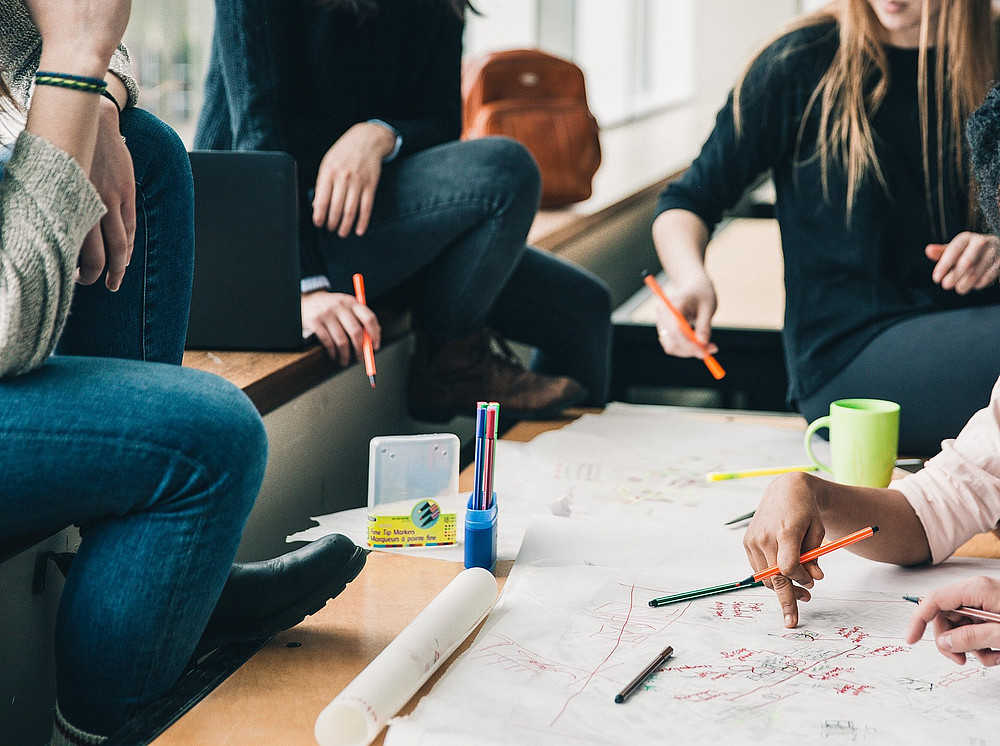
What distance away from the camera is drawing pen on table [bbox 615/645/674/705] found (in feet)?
2.36

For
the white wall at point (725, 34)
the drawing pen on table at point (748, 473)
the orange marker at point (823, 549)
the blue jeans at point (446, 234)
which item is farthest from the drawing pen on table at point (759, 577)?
the white wall at point (725, 34)

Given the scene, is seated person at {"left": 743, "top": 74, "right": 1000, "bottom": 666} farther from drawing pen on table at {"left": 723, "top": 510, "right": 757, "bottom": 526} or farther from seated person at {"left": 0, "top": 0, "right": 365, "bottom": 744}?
seated person at {"left": 0, "top": 0, "right": 365, "bottom": 744}


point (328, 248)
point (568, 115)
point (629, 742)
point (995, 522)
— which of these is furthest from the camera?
point (568, 115)

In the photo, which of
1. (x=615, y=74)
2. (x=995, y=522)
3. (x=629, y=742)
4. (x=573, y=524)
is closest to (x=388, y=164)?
(x=573, y=524)

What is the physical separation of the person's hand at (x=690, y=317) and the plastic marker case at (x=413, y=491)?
405 millimetres

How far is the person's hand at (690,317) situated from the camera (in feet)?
4.46

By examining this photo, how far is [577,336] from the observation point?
1.71 meters

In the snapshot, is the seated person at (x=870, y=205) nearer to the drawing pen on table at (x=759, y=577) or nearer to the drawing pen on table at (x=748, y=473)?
the drawing pen on table at (x=748, y=473)

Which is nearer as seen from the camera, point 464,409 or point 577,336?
point 464,409

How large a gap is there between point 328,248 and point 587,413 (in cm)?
45

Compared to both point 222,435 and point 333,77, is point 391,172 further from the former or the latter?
point 222,435

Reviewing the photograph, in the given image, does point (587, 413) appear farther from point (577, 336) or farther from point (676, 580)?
point (676, 580)

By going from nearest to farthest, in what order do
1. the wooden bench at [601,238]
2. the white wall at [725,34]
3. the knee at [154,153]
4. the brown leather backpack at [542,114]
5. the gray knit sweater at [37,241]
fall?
the gray knit sweater at [37,241] → the knee at [154,153] → the wooden bench at [601,238] → the brown leather backpack at [542,114] → the white wall at [725,34]

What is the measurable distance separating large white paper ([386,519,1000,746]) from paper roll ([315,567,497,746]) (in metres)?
0.01
